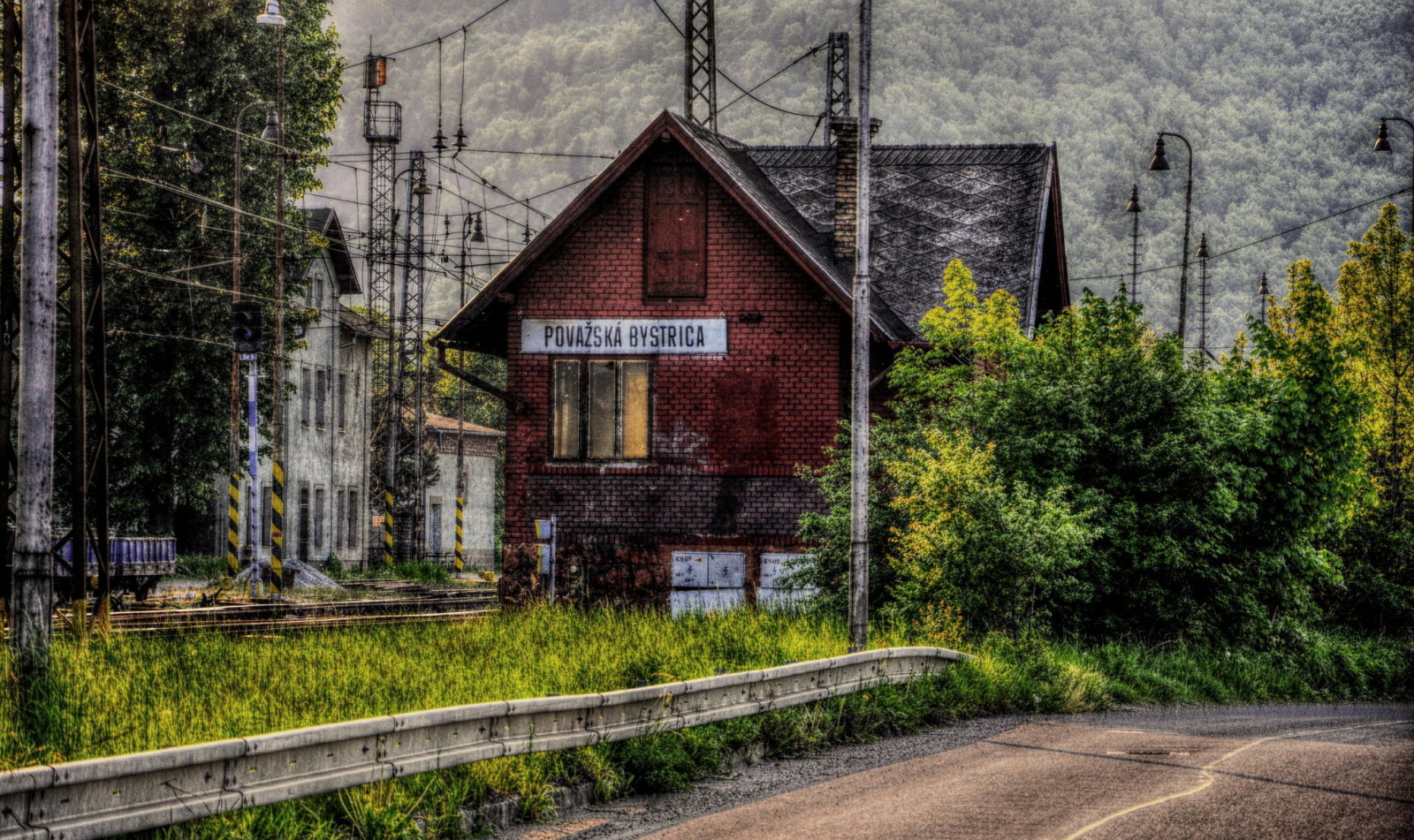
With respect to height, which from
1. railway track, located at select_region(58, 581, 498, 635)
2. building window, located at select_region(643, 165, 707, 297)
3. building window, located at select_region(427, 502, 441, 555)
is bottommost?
building window, located at select_region(427, 502, 441, 555)

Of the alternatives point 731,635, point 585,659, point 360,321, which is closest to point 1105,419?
point 731,635

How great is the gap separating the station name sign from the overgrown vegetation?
3.49 meters

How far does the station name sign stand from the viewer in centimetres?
2809

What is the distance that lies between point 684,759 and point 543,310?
1695cm

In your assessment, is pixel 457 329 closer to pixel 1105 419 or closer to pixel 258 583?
pixel 258 583

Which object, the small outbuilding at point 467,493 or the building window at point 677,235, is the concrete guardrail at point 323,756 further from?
the small outbuilding at point 467,493

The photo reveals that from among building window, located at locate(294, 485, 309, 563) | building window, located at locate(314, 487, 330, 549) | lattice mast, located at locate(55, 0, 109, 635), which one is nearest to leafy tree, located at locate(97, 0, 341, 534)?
building window, located at locate(294, 485, 309, 563)

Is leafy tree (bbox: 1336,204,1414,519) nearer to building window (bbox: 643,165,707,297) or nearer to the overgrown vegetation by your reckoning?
the overgrown vegetation

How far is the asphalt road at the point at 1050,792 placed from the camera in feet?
33.6

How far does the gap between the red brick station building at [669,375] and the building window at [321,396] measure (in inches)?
992

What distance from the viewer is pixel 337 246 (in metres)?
53.8

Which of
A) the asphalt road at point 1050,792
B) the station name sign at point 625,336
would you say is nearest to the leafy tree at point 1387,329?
the station name sign at point 625,336

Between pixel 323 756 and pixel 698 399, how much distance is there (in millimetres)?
18995

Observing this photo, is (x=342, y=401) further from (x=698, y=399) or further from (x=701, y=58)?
(x=698, y=399)
